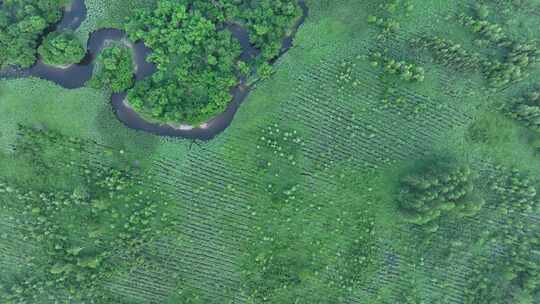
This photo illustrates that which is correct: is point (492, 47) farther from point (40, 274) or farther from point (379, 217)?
point (40, 274)

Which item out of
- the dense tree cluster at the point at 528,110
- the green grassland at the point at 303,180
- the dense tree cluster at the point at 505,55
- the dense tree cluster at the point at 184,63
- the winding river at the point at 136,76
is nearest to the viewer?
the green grassland at the point at 303,180

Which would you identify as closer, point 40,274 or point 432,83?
point 40,274

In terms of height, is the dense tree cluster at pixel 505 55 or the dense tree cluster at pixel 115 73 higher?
the dense tree cluster at pixel 505 55

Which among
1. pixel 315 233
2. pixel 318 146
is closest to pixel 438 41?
pixel 318 146

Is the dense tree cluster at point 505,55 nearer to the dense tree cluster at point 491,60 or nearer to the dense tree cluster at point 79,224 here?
the dense tree cluster at point 491,60

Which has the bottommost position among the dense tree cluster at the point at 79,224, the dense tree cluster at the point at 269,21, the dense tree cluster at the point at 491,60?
the dense tree cluster at the point at 79,224

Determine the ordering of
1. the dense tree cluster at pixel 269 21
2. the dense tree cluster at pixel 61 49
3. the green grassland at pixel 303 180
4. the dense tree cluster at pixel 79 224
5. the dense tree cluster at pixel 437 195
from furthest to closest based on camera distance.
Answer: the dense tree cluster at pixel 269 21
the green grassland at pixel 303 180
the dense tree cluster at pixel 61 49
the dense tree cluster at pixel 79 224
the dense tree cluster at pixel 437 195

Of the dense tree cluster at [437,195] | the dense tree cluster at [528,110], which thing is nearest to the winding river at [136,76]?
the dense tree cluster at [437,195]
